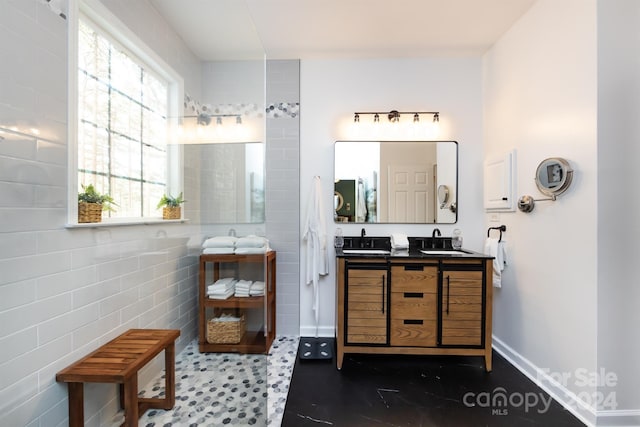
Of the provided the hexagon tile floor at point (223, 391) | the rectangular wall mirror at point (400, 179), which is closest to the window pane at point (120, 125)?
the hexagon tile floor at point (223, 391)

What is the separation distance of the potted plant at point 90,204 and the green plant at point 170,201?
15.4 inches

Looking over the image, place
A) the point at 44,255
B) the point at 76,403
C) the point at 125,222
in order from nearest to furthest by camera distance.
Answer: the point at 44,255 < the point at 76,403 < the point at 125,222

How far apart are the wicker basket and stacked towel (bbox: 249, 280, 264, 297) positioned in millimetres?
249

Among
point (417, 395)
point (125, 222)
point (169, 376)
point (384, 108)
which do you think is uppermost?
point (384, 108)

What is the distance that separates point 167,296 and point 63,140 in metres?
1.07

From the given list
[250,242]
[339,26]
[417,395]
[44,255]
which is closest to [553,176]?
[417,395]

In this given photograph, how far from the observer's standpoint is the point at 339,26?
2.24 metres

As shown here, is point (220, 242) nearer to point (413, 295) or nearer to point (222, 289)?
point (222, 289)

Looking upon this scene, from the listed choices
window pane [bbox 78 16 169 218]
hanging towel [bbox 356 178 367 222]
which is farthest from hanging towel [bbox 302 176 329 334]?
window pane [bbox 78 16 169 218]

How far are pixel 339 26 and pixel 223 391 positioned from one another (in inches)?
109

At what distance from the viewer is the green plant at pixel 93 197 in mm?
1288

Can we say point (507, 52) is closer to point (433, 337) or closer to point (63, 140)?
point (433, 337)

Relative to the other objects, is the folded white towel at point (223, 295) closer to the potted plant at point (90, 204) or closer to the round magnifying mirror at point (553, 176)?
the potted plant at point (90, 204)

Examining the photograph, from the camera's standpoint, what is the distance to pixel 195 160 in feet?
6.27
